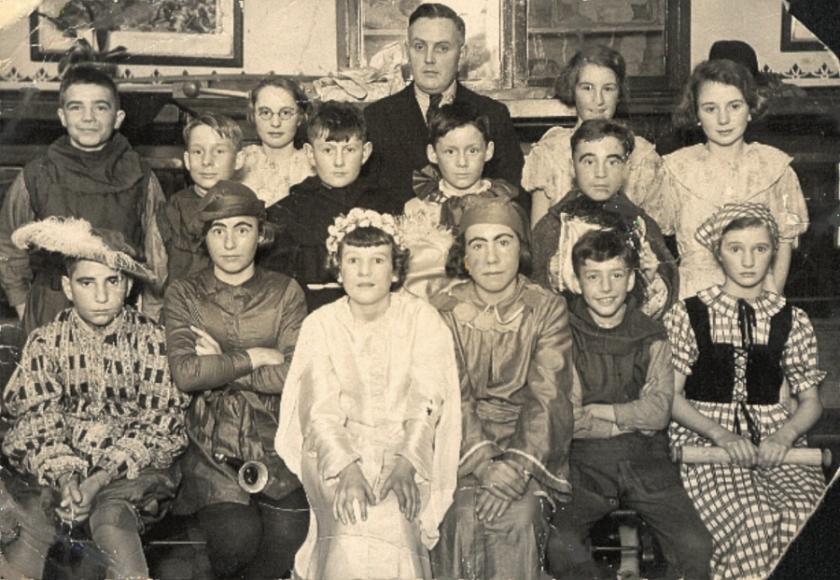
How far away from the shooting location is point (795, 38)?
11.3 feet

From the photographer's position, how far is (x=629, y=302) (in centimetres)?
333

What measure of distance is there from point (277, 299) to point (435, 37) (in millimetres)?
663

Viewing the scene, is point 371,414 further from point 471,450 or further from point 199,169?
point 199,169

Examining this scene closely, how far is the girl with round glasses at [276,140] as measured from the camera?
3.39 m

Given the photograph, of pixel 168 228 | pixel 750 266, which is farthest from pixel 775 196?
pixel 168 228

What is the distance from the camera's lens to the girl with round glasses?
339cm

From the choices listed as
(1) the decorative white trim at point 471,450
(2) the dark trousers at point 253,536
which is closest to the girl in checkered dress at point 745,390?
(1) the decorative white trim at point 471,450

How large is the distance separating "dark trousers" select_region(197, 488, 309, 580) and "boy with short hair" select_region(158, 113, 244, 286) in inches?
20.5

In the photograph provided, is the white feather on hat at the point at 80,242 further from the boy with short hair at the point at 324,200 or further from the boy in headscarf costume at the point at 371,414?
the boy in headscarf costume at the point at 371,414

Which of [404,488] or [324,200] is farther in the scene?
[324,200]

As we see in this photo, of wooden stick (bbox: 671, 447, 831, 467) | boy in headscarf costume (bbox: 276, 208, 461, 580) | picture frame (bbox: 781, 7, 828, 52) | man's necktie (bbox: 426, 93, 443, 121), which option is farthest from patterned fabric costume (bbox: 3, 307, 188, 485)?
picture frame (bbox: 781, 7, 828, 52)

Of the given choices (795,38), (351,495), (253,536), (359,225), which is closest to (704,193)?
(795,38)

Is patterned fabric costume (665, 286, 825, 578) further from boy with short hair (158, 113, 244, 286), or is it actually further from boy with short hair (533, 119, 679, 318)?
boy with short hair (158, 113, 244, 286)

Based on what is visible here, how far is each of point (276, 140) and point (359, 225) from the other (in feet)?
0.93
